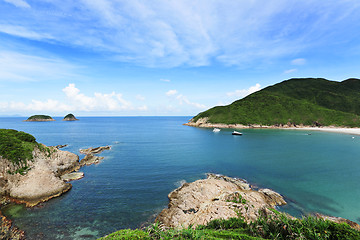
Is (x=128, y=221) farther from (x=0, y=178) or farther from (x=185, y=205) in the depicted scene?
(x=0, y=178)

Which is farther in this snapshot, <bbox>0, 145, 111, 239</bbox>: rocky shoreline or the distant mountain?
the distant mountain

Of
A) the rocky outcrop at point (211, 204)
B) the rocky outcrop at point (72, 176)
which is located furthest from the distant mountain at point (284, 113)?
the rocky outcrop at point (72, 176)

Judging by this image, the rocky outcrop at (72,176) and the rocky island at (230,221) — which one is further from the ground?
the rocky island at (230,221)

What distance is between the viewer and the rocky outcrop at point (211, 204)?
17.0 m

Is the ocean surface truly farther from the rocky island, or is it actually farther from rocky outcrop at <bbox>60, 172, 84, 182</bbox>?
the rocky island

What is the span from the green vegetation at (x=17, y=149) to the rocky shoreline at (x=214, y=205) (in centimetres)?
2865

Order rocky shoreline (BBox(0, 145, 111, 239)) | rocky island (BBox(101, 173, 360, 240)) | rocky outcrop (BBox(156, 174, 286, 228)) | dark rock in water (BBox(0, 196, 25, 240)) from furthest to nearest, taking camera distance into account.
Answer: rocky shoreline (BBox(0, 145, 111, 239)) < dark rock in water (BBox(0, 196, 25, 240)) < rocky outcrop (BBox(156, 174, 286, 228)) < rocky island (BBox(101, 173, 360, 240))

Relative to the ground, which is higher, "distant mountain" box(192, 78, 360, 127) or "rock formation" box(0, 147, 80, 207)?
"distant mountain" box(192, 78, 360, 127)

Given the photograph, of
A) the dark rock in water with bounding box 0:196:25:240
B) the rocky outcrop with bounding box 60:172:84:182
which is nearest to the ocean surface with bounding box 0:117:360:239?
the dark rock in water with bounding box 0:196:25:240

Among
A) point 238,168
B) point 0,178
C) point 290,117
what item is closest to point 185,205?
point 238,168

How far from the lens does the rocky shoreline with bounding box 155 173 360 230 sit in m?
16.7

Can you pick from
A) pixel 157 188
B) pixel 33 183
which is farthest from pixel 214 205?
pixel 33 183

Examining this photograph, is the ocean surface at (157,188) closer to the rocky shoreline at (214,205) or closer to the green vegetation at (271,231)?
the rocky shoreline at (214,205)

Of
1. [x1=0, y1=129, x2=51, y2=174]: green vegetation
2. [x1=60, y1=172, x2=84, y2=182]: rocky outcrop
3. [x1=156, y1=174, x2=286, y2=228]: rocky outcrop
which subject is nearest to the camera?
[x1=156, y1=174, x2=286, y2=228]: rocky outcrop
